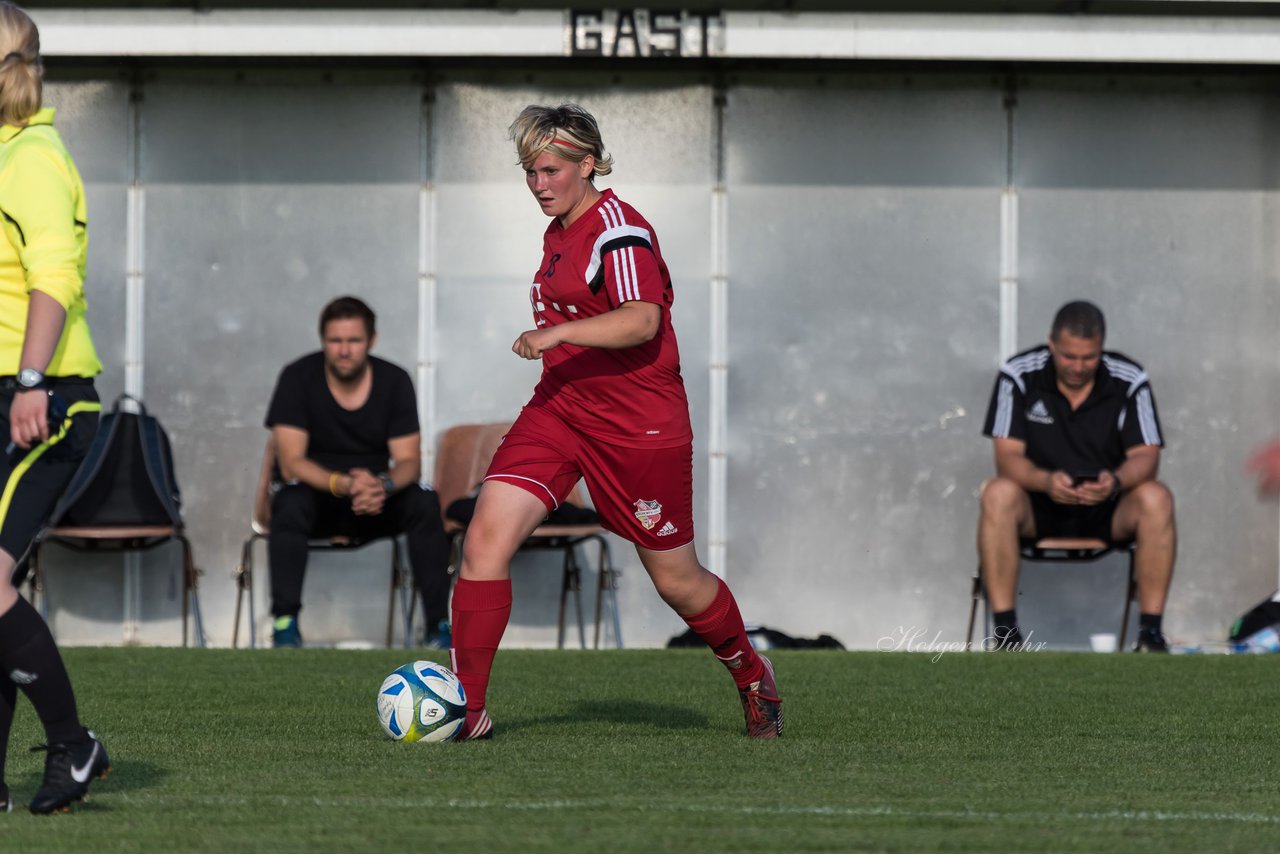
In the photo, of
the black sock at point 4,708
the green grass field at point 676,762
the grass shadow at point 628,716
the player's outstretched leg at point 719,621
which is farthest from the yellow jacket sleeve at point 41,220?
the grass shadow at point 628,716

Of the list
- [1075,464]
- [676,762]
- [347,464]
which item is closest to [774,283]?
[1075,464]

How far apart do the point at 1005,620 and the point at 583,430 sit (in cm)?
429

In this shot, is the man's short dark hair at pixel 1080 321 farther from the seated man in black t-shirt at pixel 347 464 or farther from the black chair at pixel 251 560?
the black chair at pixel 251 560

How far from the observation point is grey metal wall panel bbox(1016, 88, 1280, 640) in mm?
10367

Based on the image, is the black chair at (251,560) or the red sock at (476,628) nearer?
the red sock at (476,628)

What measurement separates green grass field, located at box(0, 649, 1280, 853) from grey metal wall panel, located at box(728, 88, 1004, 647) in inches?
87.4

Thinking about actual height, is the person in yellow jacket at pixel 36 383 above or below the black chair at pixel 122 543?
above

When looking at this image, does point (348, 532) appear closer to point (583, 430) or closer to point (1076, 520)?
point (1076, 520)

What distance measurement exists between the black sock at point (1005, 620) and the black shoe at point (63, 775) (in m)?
5.90

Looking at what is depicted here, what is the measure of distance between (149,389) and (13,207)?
641cm

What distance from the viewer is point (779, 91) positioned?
1041 centimetres

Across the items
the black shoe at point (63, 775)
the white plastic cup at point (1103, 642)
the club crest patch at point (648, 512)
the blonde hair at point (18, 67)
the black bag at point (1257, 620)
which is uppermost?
the blonde hair at point (18, 67)

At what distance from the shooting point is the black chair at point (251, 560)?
9.27m

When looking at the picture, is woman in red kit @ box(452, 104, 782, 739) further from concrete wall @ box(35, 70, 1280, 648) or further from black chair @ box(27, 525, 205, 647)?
concrete wall @ box(35, 70, 1280, 648)
